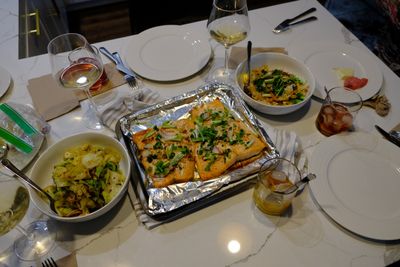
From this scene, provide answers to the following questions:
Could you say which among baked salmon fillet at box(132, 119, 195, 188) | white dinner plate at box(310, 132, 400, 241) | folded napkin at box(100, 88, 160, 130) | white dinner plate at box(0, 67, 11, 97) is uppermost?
white dinner plate at box(0, 67, 11, 97)

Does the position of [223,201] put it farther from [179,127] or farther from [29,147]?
[29,147]

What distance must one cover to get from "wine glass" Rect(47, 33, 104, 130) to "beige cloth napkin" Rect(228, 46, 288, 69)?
0.58 meters

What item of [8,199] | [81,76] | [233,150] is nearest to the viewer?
[8,199]

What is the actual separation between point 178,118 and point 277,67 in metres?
0.49

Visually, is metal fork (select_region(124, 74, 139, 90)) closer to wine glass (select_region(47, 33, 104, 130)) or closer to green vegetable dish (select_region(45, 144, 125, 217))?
wine glass (select_region(47, 33, 104, 130))

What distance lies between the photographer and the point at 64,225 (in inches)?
37.2

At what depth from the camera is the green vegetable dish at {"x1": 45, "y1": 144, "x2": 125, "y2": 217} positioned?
917mm

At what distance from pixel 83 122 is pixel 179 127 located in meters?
0.39

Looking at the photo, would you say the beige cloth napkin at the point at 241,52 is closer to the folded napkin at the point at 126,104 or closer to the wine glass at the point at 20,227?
the folded napkin at the point at 126,104

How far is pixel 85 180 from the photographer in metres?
0.96

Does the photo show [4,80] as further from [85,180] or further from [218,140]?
[218,140]

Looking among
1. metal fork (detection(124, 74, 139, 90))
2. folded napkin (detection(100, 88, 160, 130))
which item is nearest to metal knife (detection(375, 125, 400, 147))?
folded napkin (detection(100, 88, 160, 130))

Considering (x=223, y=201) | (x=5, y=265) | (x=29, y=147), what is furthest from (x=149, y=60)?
(x=5, y=265)

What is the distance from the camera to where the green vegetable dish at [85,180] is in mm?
917
